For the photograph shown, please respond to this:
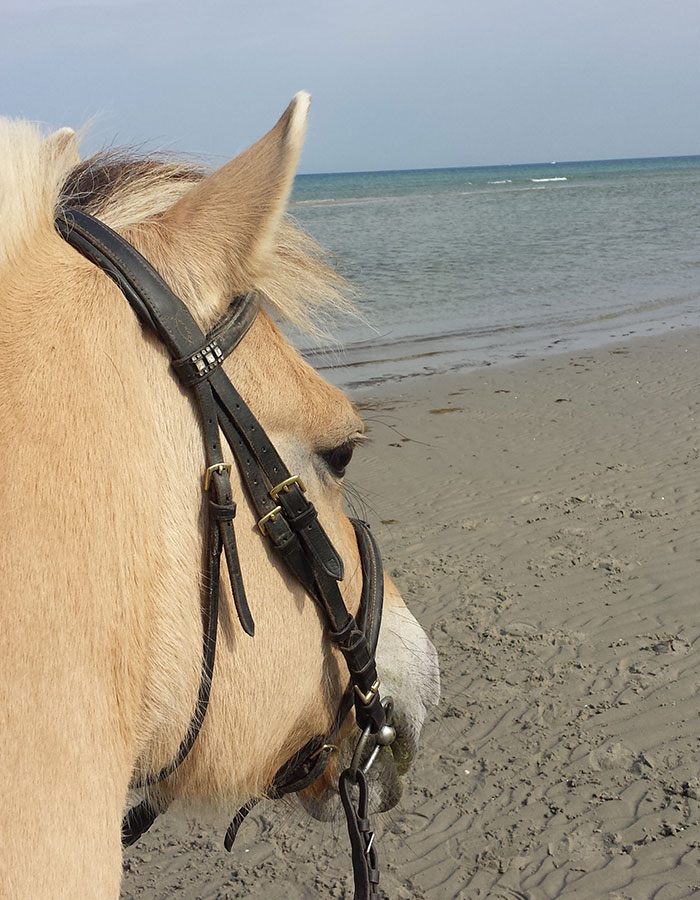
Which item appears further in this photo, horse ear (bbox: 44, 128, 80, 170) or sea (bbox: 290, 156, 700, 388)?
sea (bbox: 290, 156, 700, 388)

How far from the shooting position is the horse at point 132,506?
40.9 inches

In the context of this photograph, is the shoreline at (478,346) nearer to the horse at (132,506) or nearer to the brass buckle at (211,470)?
the horse at (132,506)

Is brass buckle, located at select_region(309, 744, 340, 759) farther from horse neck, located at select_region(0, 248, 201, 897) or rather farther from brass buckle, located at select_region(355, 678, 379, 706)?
horse neck, located at select_region(0, 248, 201, 897)

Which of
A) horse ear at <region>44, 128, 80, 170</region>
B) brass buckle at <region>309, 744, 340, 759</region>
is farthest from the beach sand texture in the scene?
horse ear at <region>44, 128, 80, 170</region>

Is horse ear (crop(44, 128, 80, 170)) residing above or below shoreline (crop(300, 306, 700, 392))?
above

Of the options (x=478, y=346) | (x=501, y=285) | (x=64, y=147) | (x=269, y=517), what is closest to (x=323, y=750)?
(x=269, y=517)

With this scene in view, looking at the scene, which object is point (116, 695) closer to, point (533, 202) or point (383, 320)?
point (383, 320)

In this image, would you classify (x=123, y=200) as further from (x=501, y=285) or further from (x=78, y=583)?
(x=501, y=285)

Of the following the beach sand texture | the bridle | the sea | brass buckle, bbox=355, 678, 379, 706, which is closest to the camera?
the bridle

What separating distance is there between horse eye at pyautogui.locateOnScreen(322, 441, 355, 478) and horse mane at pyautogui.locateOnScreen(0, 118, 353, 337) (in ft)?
0.85

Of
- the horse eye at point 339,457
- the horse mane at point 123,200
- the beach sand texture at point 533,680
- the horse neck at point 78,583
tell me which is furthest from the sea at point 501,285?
the beach sand texture at point 533,680

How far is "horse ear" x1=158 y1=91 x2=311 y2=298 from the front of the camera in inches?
50.4

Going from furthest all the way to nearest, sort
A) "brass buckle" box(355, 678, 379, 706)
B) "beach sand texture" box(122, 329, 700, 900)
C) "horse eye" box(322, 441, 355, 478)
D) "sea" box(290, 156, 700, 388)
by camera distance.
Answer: "sea" box(290, 156, 700, 388), "beach sand texture" box(122, 329, 700, 900), "brass buckle" box(355, 678, 379, 706), "horse eye" box(322, 441, 355, 478)

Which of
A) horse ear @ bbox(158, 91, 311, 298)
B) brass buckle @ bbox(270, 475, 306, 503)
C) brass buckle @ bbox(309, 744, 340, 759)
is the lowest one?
brass buckle @ bbox(309, 744, 340, 759)
